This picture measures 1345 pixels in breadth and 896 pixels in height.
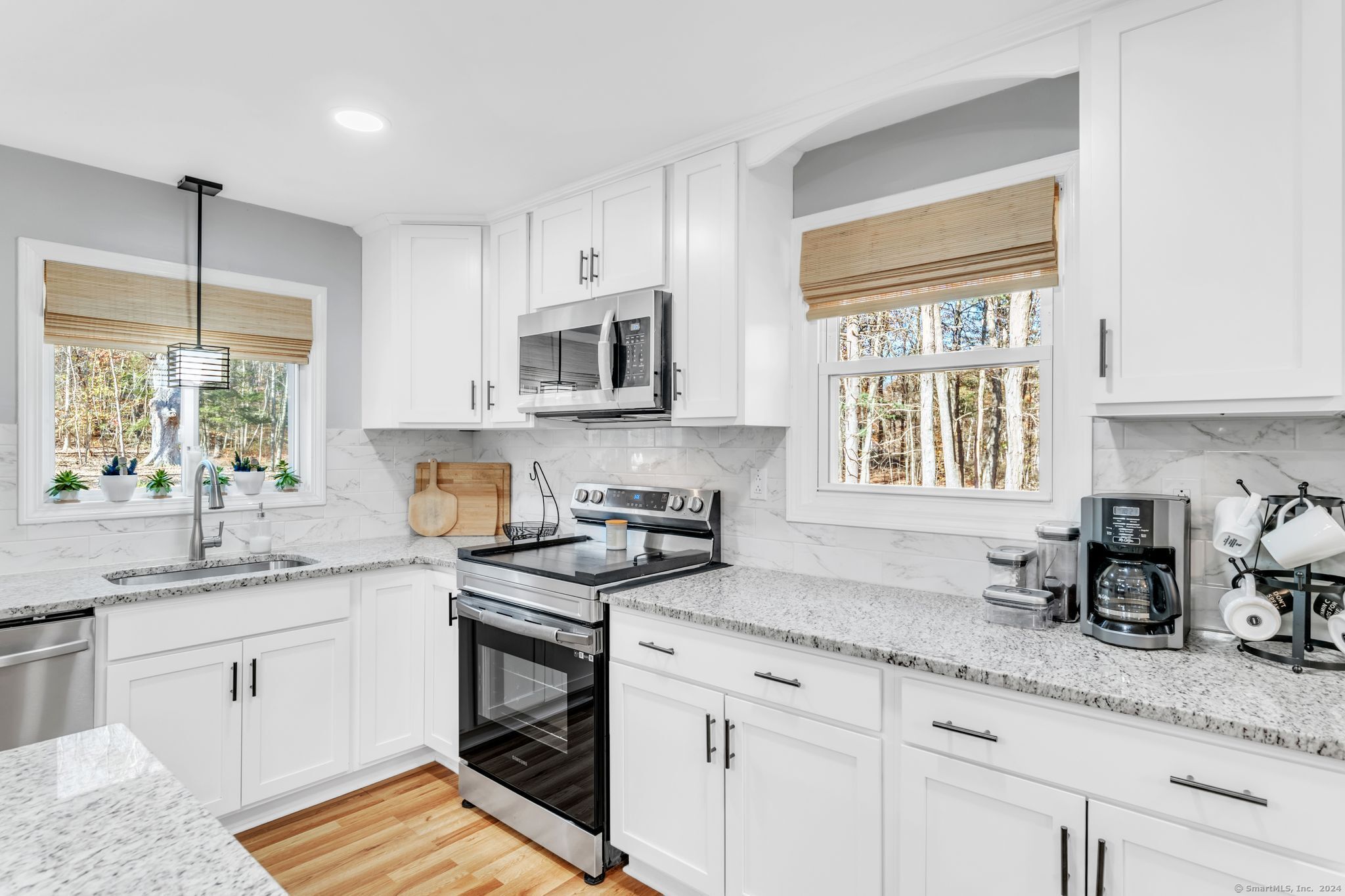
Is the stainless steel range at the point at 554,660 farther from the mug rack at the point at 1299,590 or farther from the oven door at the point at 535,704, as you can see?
the mug rack at the point at 1299,590

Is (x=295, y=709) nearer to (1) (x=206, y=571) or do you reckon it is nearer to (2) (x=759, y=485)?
(1) (x=206, y=571)

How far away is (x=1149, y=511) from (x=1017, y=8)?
123cm

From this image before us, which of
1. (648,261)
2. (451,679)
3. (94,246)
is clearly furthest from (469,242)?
(451,679)

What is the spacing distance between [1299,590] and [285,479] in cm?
351

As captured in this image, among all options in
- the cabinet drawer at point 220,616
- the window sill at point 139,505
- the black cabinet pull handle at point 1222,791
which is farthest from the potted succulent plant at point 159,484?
the black cabinet pull handle at point 1222,791

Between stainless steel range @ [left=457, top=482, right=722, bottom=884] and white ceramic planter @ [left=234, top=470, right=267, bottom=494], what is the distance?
1049 mm

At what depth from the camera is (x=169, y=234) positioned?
9.56 ft

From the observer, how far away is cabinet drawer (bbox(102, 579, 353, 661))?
2271 mm

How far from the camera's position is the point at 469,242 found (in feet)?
10.8

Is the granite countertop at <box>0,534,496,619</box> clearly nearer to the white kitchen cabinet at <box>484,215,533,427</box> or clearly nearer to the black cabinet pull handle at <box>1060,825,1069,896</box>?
the white kitchen cabinet at <box>484,215,533,427</box>

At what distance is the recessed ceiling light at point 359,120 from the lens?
7.44 feet

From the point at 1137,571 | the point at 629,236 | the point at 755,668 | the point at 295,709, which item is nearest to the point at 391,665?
the point at 295,709

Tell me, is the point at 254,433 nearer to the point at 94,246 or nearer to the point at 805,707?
the point at 94,246

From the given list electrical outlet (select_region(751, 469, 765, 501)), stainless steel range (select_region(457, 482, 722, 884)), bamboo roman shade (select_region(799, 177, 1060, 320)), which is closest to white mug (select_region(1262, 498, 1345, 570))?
bamboo roman shade (select_region(799, 177, 1060, 320))
